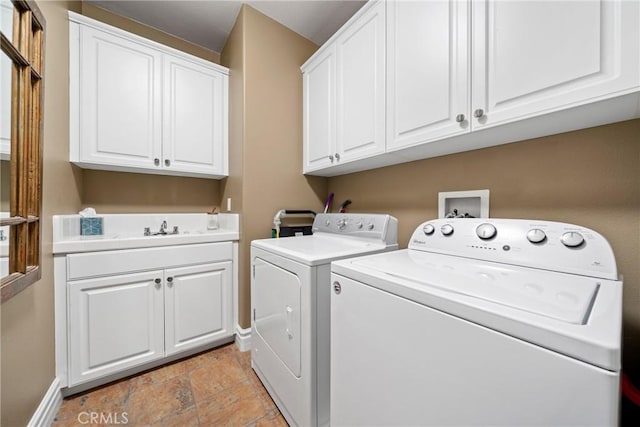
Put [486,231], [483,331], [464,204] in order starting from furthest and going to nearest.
A: 1. [464,204]
2. [486,231]
3. [483,331]

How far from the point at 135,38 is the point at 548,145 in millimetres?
2636

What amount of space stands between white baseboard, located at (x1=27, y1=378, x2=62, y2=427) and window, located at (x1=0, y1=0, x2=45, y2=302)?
63cm

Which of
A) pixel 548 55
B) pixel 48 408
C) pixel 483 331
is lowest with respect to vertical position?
pixel 48 408

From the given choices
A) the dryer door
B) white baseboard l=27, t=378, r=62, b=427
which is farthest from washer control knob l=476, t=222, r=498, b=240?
white baseboard l=27, t=378, r=62, b=427

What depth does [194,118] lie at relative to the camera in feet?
6.48

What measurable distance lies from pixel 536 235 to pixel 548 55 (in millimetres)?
614

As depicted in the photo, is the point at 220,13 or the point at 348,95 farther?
the point at 220,13

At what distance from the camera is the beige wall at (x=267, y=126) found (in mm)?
1833

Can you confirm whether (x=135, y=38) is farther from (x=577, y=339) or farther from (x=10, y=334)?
(x=577, y=339)

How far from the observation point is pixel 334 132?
5.59 ft

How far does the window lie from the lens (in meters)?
0.90

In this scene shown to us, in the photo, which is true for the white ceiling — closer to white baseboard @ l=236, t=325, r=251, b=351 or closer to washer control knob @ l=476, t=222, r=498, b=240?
washer control knob @ l=476, t=222, r=498, b=240

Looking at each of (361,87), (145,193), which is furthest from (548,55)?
(145,193)

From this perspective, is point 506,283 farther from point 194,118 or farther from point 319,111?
point 194,118
